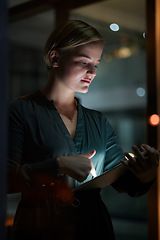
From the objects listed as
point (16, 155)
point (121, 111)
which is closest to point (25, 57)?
point (16, 155)

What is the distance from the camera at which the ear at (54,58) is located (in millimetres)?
928

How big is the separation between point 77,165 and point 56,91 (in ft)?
0.65

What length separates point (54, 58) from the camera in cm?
93

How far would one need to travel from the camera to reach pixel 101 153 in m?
0.98

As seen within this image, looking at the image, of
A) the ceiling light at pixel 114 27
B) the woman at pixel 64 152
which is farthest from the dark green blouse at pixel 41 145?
the ceiling light at pixel 114 27

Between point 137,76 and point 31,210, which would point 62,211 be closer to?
point 31,210

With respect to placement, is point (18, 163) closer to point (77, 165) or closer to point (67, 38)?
point (77, 165)

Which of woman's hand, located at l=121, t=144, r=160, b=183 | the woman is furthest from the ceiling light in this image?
woman's hand, located at l=121, t=144, r=160, b=183

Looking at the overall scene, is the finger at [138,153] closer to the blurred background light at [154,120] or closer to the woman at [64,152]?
the woman at [64,152]

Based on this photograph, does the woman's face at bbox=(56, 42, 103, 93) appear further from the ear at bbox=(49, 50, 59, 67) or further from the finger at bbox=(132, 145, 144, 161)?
the finger at bbox=(132, 145, 144, 161)

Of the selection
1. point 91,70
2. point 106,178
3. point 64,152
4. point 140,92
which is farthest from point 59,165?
point 140,92

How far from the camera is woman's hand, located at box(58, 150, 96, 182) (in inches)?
34.5

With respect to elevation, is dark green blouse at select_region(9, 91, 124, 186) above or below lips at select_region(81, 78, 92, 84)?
below

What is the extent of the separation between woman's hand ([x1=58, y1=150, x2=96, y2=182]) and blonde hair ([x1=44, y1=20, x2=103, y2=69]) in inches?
9.7
